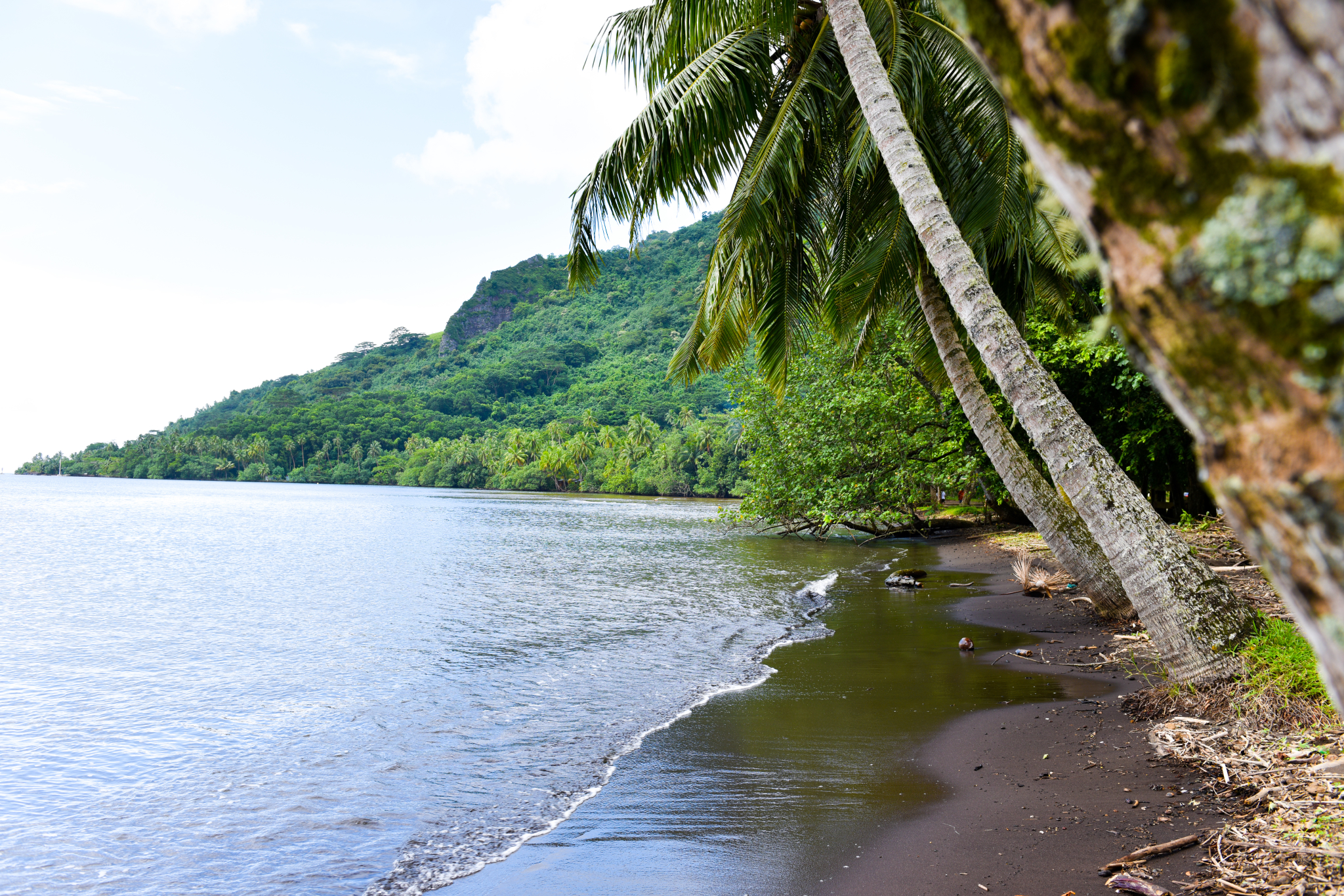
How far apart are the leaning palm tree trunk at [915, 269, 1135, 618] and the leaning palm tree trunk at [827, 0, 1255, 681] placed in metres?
2.07

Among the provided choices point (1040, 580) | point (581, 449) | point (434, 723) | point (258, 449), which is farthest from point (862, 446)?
point (258, 449)

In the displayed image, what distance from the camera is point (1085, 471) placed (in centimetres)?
554

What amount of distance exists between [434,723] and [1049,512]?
6.23m

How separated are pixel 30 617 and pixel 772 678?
13.0 m

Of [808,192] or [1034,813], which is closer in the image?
[1034,813]

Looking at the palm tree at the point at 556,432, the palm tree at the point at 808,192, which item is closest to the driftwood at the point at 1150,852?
the palm tree at the point at 808,192

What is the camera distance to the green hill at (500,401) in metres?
96.4

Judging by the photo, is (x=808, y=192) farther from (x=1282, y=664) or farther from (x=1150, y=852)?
(x=1150, y=852)

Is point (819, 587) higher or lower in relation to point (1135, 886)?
lower

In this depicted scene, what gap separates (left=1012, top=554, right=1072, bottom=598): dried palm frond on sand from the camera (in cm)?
1099

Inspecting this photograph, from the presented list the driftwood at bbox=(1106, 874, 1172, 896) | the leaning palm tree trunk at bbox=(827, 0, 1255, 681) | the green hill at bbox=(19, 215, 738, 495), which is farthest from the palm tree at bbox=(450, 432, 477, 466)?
the driftwood at bbox=(1106, 874, 1172, 896)

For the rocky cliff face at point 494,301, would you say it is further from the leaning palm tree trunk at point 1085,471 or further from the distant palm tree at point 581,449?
the leaning palm tree trunk at point 1085,471

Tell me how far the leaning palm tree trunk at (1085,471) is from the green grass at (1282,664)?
0.12m

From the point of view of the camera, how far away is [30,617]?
13.5m
